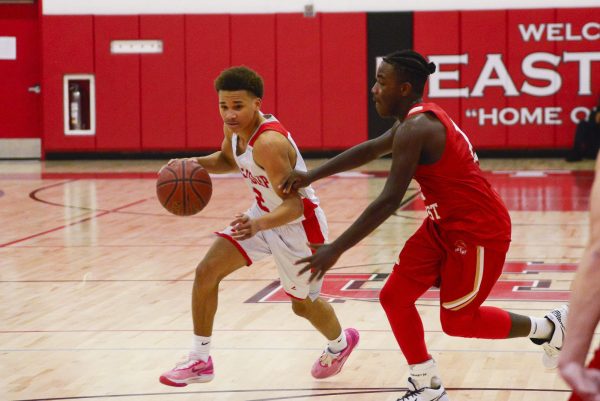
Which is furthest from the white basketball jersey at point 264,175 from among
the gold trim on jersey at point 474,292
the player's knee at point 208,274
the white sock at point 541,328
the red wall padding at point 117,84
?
the red wall padding at point 117,84

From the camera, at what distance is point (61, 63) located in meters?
18.4

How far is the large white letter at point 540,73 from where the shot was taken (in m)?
17.8

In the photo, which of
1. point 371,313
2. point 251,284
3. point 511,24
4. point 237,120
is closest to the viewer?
point 237,120

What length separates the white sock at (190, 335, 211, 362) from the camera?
4746 mm

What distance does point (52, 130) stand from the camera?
60.8ft

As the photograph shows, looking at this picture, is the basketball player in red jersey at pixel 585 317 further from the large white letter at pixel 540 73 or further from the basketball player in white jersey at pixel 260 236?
the large white letter at pixel 540 73

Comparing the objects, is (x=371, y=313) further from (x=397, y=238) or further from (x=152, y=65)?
(x=152, y=65)

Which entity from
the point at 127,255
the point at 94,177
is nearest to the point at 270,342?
the point at 127,255

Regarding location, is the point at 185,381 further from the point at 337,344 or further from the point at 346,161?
the point at 346,161

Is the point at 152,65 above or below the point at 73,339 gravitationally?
above

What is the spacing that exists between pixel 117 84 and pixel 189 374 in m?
14.1

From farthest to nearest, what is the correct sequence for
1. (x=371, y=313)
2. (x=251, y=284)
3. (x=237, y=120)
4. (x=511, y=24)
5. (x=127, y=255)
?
1. (x=511, y=24)
2. (x=127, y=255)
3. (x=251, y=284)
4. (x=371, y=313)
5. (x=237, y=120)

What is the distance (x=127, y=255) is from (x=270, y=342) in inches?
133

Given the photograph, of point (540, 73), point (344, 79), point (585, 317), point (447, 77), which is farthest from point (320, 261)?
point (540, 73)
